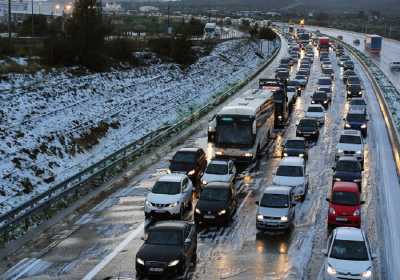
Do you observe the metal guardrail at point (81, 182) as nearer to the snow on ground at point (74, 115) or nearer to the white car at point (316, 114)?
the snow on ground at point (74, 115)

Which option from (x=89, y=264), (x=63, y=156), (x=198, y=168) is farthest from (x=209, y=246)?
(x=63, y=156)

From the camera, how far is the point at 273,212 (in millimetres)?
24109

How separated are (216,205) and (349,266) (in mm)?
7106

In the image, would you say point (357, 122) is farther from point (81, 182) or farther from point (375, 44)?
point (375, 44)

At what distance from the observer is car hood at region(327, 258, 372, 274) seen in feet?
61.0

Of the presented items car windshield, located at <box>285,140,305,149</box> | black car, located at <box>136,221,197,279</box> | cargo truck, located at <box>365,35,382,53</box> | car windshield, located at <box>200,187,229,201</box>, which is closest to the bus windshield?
car windshield, located at <box>285,140,305,149</box>

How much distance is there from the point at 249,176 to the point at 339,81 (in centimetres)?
4694

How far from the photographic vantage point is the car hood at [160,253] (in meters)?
18.9

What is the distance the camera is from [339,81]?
254ft

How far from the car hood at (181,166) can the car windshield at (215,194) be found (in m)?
5.67

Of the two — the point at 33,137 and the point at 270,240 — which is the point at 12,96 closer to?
the point at 33,137

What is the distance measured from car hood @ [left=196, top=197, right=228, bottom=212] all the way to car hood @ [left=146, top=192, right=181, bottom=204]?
103cm

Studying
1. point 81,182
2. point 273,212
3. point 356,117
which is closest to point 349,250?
point 273,212

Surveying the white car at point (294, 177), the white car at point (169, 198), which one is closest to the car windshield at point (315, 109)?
the white car at point (294, 177)
